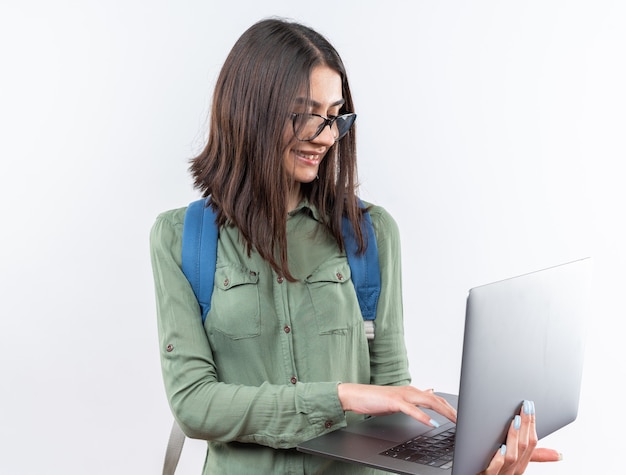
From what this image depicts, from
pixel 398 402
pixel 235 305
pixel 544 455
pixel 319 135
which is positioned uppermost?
pixel 319 135

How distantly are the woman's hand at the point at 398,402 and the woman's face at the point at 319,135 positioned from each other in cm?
45

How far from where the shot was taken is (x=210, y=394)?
5.87 feet

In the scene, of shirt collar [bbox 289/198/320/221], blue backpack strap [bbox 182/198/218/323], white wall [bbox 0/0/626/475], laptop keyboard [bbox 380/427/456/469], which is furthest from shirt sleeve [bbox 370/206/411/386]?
white wall [bbox 0/0/626/475]

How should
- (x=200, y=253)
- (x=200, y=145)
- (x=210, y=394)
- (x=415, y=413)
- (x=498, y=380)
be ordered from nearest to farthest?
1. (x=498, y=380)
2. (x=415, y=413)
3. (x=210, y=394)
4. (x=200, y=253)
5. (x=200, y=145)

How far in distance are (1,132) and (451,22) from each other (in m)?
1.50

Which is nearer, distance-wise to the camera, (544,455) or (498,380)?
(498,380)

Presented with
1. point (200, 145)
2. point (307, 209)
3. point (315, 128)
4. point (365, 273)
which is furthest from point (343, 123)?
point (200, 145)

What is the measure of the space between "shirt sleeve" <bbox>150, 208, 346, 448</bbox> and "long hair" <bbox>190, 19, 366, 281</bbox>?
0.53 feet

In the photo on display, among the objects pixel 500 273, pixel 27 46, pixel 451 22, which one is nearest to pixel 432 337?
pixel 500 273

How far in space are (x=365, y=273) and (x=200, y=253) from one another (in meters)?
0.34

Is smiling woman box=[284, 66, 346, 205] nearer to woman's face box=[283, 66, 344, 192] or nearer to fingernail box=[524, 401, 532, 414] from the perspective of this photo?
woman's face box=[283, 66, 344, 192]

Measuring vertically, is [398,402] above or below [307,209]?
below

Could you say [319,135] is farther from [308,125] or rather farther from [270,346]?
[270,346]

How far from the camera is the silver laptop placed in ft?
4.75
